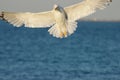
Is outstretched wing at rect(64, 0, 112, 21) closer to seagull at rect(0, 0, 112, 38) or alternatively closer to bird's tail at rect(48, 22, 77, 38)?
seagull at rect(0, 0, 112, 38)

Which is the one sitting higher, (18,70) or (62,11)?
(18,70)

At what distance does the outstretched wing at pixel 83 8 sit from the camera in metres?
9.58

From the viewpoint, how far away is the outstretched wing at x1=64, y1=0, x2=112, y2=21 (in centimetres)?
958

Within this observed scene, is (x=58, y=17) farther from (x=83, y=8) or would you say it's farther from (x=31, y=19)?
(x=31, y=19)

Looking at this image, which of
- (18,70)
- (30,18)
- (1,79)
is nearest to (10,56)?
(18,70)

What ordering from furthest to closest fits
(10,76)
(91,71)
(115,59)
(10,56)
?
1. (10,56)
2. (115,59)
3. (91,71)
4. (10,76)

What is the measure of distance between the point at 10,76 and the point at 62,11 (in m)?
22.3

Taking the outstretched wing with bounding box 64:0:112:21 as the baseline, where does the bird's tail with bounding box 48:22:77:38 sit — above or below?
below

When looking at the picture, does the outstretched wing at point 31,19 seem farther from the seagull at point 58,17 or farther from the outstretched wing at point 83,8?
the outstretched wing at point 83,8

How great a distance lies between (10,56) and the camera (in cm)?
4597

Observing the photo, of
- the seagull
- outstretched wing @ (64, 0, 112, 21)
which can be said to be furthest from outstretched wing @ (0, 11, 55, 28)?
outstretched wing @ (64, 0, 112, 21)

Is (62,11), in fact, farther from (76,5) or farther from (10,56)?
(10,56)

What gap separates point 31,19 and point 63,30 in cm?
80

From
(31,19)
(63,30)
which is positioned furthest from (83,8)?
(31,19)
